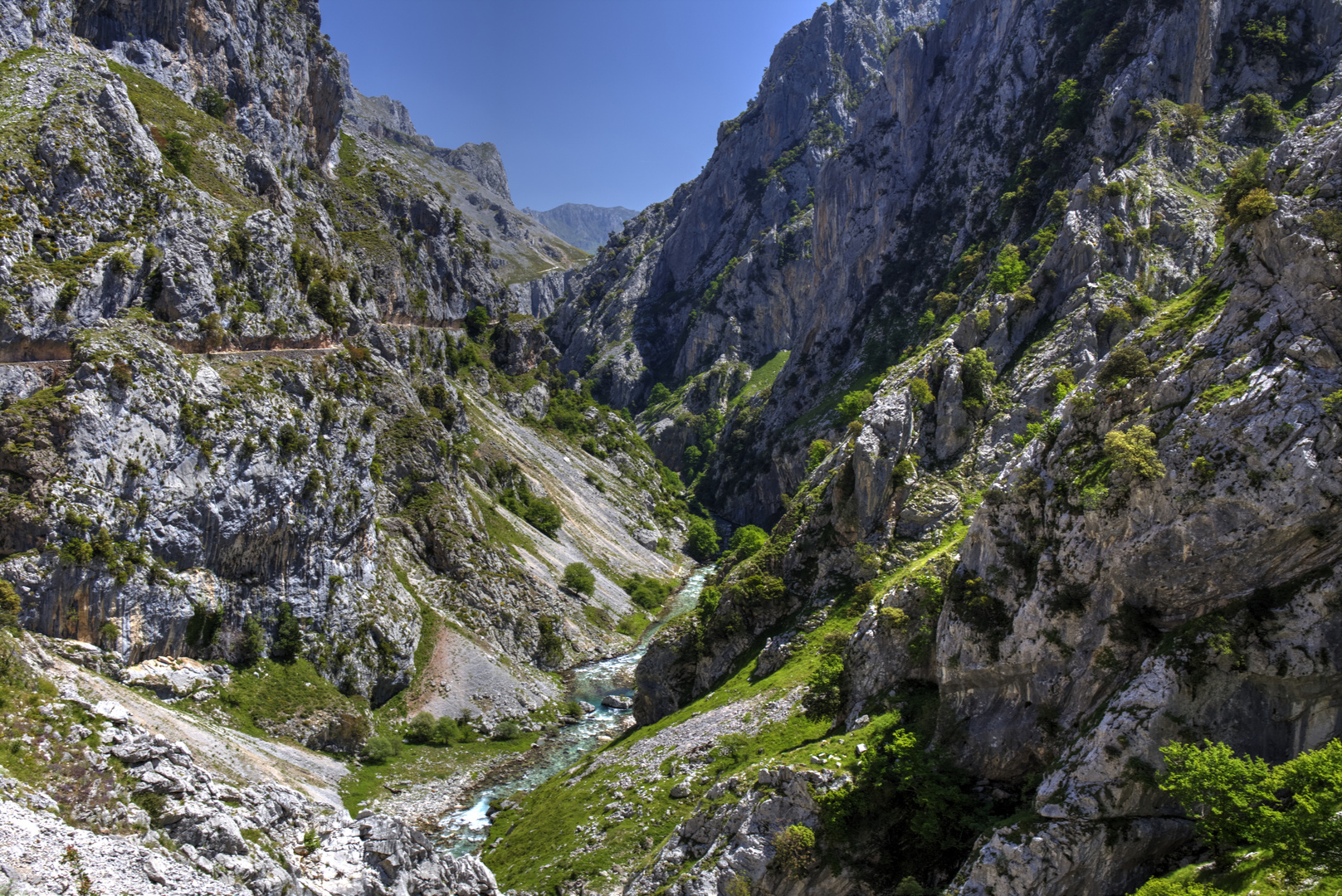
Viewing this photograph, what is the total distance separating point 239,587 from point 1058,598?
55749 millimetres

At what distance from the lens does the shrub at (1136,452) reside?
75.4 feet

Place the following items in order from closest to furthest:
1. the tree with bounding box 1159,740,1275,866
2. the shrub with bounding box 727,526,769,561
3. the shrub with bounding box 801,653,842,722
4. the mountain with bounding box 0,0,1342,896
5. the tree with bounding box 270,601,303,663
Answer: the tree with bounding box 1159,740,1275,866
the mountain with bounding box 0,0,1342,896
the shrub with bounding box 801,653,842,722
the tree with bounding box 270,601,303,663
the shrub with bounding box 727,526,769,561

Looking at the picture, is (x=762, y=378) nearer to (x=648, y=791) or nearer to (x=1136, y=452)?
(x=648, y=791)

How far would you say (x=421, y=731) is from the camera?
2422 inches

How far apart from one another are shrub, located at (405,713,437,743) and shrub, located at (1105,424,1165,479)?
5700cm

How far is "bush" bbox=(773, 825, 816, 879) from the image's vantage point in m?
27.5

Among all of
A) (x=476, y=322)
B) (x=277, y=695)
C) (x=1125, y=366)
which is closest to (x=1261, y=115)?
(x=1125, y=366)

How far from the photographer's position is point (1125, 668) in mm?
23125

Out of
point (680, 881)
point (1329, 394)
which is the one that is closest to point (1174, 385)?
point (1329, 394)

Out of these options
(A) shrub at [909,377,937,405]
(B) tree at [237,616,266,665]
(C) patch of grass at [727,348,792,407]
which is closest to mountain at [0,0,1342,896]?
(B) tree at [237,616,266,665]

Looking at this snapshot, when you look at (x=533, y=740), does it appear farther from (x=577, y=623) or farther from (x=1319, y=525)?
(x=1319, y=525)

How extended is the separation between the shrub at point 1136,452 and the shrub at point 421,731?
56997 millimetres

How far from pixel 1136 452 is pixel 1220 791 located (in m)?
10.1

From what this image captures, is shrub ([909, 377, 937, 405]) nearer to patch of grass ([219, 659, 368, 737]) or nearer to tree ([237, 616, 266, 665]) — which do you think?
patch of grass ([219, 659, 368, 737])
